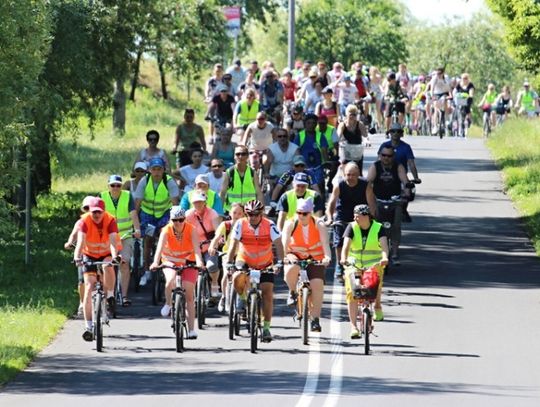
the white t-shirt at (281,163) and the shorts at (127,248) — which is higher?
the white t-shirt at (281,163)

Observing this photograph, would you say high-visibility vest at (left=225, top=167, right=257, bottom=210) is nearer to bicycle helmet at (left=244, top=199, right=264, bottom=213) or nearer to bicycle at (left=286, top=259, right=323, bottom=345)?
bicycle at (left=286, top=259, right=323, bottom=345)

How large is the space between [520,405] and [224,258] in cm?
643

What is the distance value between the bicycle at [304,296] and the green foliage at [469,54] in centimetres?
6690

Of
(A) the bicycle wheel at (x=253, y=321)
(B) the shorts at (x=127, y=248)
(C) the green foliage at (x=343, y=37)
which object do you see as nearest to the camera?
(A) the bicycle wheel at (x=253, y=321)

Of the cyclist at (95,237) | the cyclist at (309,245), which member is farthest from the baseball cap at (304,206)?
the cyclist at (95,237)

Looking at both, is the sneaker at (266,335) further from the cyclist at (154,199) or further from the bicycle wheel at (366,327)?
the cyclist at (154,199)

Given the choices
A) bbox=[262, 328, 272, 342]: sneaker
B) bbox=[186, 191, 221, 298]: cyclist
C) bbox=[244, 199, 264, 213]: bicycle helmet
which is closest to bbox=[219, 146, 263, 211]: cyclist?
bbox=[186, 191, 221, 298]: cyclist

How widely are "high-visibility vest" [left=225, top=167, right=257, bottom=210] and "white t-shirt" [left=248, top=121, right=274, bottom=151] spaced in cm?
652

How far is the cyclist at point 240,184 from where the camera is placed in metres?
25.1

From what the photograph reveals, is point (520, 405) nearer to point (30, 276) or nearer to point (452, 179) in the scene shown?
point (30, 276)

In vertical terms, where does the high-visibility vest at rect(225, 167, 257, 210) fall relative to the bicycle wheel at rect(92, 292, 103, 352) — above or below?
above

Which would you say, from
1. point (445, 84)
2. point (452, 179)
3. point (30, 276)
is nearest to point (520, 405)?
point (30, 276)

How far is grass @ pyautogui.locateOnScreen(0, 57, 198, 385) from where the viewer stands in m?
21.9

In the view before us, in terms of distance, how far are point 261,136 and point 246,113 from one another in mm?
4442
